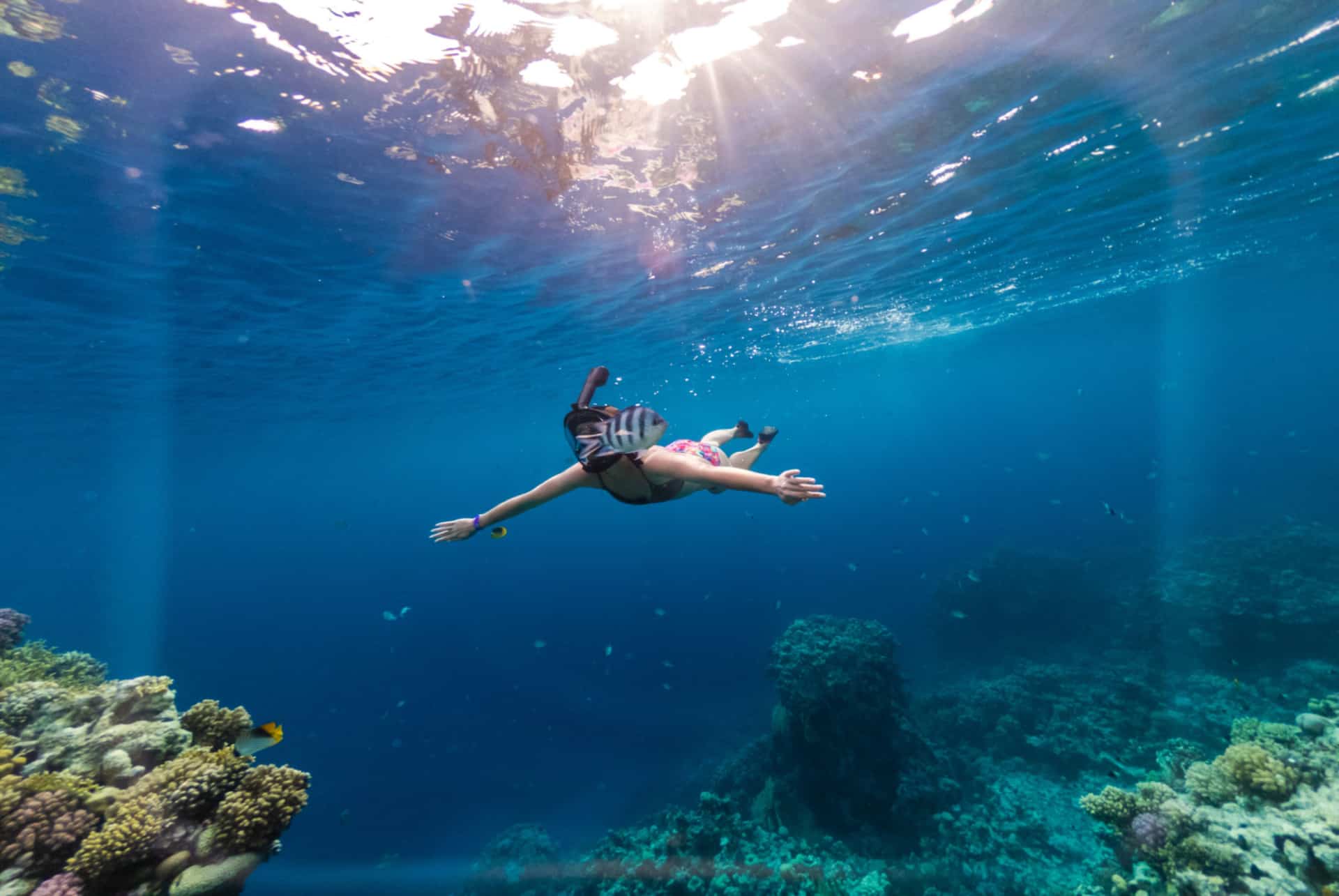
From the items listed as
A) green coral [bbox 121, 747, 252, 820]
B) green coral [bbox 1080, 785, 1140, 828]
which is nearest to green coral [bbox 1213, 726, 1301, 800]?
green coral [bbox 1080, 785, 1140, 828]

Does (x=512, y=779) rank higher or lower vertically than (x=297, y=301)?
lower

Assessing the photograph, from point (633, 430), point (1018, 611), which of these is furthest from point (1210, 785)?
point (1018, 611)

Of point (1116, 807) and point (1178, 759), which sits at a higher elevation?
point (1116, 807)

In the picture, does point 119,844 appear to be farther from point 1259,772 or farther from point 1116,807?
point 1259,772

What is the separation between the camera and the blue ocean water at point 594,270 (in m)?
8.00

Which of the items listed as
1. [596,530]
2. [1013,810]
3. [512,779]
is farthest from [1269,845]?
[596,530]

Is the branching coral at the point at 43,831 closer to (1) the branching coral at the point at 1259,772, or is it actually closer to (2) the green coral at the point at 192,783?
(2) the green coral at the point at 192,783

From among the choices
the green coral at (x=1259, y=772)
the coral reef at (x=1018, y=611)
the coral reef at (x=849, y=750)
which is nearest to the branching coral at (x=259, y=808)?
the green coral at (x=1259, y=772)

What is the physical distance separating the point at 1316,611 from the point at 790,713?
16.1 meters

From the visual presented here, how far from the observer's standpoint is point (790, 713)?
39.3 feet

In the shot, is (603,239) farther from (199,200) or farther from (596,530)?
(596,530)

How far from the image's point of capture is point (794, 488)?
3502mm

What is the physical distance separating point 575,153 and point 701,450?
300 inches

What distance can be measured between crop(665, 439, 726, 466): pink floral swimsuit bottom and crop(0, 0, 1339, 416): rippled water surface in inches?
230
